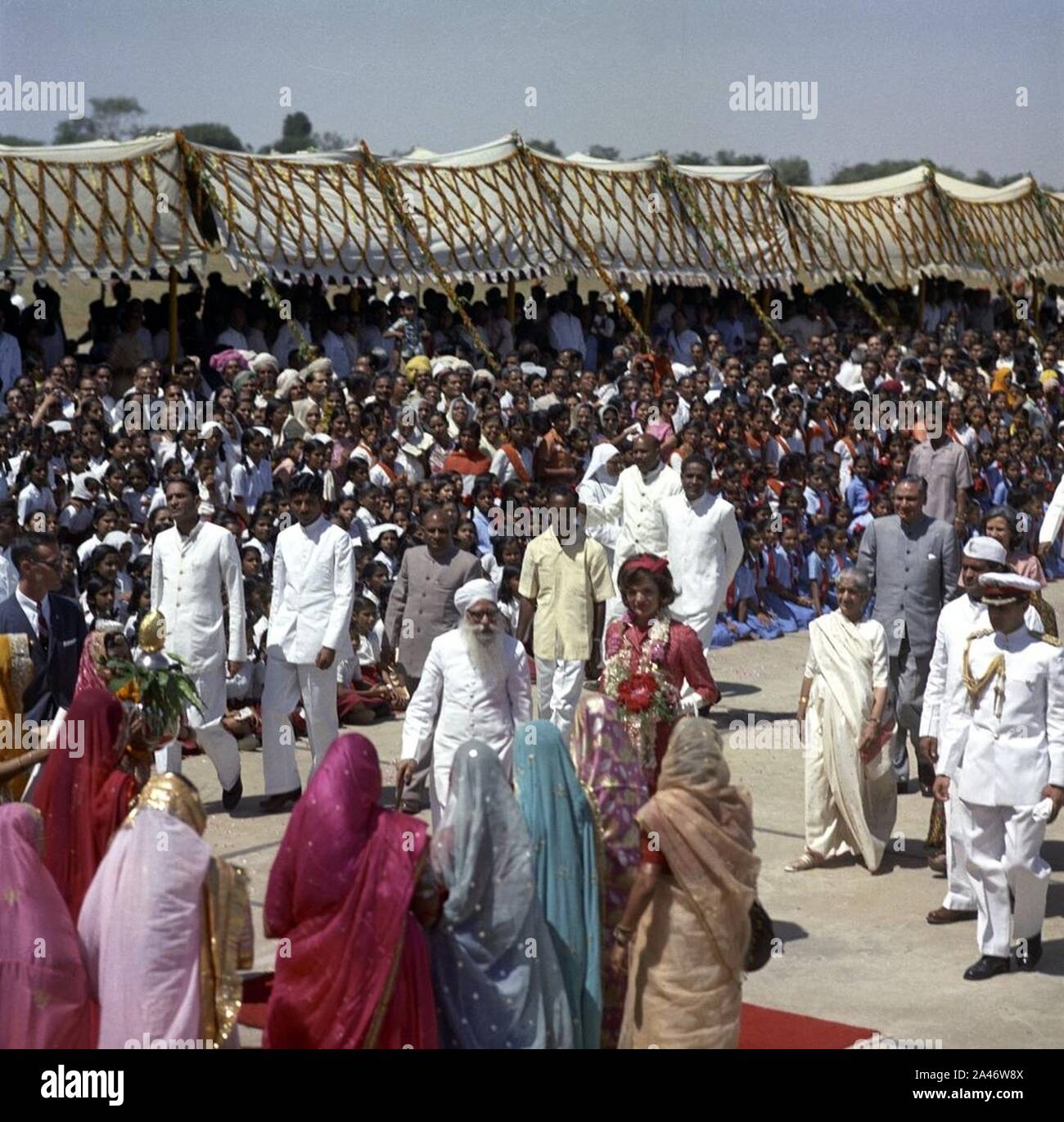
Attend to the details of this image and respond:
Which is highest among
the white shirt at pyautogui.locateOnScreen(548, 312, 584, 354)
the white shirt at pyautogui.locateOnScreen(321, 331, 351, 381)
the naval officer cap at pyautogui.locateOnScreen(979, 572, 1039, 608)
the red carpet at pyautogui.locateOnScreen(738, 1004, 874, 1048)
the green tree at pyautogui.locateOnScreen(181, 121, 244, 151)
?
the green tree at pyautogui.locateOnScreen(181, 121, 244, 151)

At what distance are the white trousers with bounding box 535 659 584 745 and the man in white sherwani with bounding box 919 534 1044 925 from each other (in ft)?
10.3

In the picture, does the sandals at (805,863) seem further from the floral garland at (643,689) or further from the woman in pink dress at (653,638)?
the floral garland at (643,689)

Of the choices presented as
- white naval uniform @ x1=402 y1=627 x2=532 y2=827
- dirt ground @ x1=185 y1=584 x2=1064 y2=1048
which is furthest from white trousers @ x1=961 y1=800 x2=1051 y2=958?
white naval uniform @ x1=402 y1=627 x2=532 y2=827

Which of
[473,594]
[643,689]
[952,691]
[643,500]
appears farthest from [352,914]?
[643,500]

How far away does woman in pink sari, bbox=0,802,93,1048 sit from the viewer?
583 centimetres

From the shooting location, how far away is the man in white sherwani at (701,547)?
12.4 metres

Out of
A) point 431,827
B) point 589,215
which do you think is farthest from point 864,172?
point 431,827

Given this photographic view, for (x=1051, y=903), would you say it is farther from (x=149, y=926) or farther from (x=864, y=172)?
(x=864, y=172)

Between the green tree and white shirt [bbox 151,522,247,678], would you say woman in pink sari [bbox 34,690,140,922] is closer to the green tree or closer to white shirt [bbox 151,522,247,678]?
white shirt [bbox 151,522,247,678]

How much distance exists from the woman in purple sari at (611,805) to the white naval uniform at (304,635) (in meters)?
3.28

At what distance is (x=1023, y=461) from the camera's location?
63.9 feet

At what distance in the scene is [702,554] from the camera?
40.7ft

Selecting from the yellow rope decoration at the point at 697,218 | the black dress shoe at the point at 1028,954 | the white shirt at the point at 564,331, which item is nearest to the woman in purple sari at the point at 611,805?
the black dress shoe at the point at 1028,954

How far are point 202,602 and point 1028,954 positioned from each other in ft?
14.8
